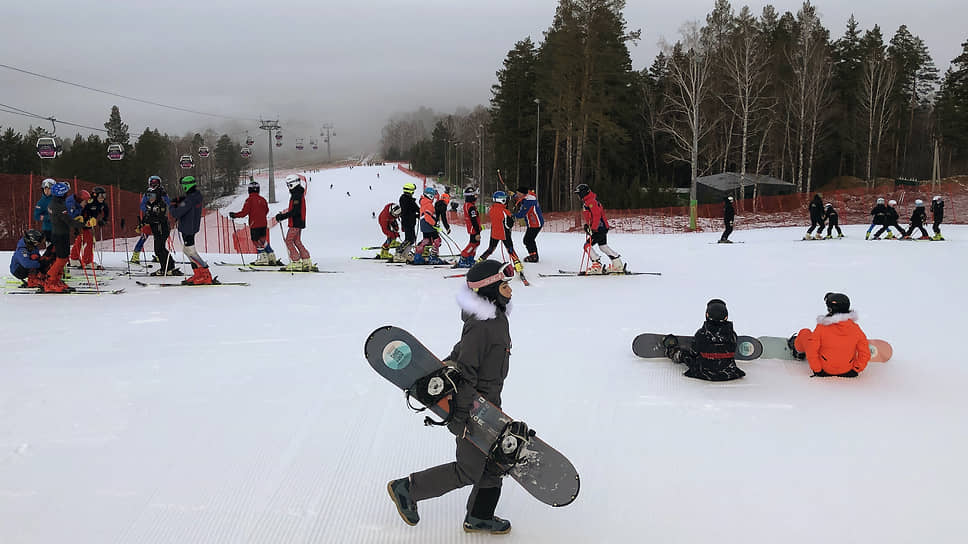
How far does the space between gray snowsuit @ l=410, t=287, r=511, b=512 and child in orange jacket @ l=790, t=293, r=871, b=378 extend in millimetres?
3342

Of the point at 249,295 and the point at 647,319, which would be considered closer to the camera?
the point at 647,319

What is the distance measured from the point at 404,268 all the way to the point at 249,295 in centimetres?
417

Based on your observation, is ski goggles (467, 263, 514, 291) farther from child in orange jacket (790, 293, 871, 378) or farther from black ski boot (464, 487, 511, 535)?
child in orange jacket (790, 293, 871, 378)

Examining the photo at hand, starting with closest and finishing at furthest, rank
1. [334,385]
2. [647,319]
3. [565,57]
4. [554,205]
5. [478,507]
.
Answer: [478,507], [334,385], [647,319], [565,57], [554,205]

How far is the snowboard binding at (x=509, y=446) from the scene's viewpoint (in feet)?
8.95

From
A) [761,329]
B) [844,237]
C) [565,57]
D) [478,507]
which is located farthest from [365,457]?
[565,57]

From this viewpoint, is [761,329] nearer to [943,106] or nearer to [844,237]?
[844,237]

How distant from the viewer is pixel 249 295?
9.62 meters

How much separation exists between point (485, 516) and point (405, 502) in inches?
15.4

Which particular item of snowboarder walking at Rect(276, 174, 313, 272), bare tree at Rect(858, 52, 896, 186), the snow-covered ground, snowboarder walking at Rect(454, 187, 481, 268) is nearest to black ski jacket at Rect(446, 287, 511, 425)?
the snow-covered ground

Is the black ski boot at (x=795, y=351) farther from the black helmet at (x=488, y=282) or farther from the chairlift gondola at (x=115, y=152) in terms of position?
the chairlift gondola at (x=115, y=152)

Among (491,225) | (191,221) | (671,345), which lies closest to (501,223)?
(491,225)

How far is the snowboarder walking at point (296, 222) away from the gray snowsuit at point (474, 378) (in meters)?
9.72

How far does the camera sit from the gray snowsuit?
2822mm
